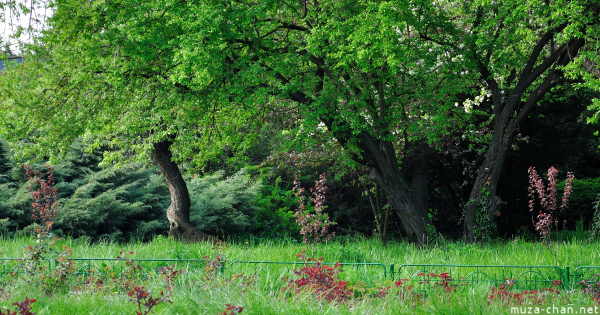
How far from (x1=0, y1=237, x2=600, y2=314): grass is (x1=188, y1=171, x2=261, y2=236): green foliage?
3624mm

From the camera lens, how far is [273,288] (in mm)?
6207


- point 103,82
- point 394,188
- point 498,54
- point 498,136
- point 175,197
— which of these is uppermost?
point 498,54

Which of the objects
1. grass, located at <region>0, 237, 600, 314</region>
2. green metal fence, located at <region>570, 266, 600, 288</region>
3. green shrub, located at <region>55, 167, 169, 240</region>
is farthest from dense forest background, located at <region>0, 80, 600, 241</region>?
green metal fence, located at <region>570, 266, 600, 288</region>

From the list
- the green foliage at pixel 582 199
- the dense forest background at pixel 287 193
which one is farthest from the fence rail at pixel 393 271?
the green foliage at pixel 582 199

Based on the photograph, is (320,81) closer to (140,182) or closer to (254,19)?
(254,19)

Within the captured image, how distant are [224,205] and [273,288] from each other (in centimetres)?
687

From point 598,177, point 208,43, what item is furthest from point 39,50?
point 598,177

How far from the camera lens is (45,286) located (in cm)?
598

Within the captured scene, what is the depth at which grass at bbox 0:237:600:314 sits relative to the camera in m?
4.77

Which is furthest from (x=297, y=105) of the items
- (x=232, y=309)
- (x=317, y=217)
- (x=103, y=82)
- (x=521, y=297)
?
(x=232, y=309)

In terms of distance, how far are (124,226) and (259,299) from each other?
26.9 ft

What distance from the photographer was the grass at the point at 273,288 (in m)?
4.77

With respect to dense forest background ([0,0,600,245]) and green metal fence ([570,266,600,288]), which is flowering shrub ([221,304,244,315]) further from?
green metal fence ([570,266,600,288])

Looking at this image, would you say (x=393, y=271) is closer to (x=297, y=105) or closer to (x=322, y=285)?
(x=322, y=285)
